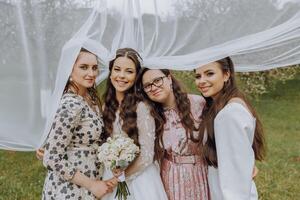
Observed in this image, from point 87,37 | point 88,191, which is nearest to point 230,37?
point 87,37

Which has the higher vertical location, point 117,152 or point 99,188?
point 117,152

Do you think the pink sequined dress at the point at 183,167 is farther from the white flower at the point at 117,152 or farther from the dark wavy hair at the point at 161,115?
the white flower at the point at 117,152

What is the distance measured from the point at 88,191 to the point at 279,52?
1.59m

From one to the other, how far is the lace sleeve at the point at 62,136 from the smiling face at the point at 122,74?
29 centimetres

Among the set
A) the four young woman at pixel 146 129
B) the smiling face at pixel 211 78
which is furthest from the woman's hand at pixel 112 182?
the smiling face at pixel 211 78

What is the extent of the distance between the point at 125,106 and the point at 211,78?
66cm

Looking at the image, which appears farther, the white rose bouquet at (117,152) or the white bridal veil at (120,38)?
the white rose bouquet at (117,152)

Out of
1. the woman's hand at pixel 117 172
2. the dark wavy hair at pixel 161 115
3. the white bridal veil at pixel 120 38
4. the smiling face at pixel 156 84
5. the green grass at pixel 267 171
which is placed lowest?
the green grass at pixel 267 171

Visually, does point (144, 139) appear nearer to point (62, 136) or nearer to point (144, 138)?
point (144, 138)

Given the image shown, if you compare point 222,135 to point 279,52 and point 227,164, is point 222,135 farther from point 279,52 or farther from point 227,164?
point 279,52

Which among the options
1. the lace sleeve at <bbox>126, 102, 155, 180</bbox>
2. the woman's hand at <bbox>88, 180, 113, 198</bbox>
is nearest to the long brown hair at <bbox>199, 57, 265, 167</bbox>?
the lace sleeve at <bbox>126, 102, 155, 180</bbox>

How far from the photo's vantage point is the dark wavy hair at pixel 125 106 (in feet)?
11.4

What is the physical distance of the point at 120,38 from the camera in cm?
346

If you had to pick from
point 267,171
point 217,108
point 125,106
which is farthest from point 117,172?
point 267,171
